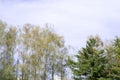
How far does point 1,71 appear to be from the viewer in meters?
51.8

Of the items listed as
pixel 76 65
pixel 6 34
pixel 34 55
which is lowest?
pixel 76 65

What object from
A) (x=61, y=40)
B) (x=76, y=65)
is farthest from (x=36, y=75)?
(x=76, y=65)

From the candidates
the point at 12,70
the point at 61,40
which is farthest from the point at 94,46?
the point at 12,70

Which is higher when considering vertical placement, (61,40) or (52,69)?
(61,40)

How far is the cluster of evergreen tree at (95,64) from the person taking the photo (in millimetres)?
41688

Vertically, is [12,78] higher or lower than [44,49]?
lower

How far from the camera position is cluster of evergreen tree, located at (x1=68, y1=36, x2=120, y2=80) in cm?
4169

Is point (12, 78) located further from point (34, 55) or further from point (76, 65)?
point (76, 65)

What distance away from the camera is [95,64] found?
1657 inches

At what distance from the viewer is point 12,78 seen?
52.8m

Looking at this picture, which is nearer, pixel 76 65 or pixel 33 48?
pixel 76 65

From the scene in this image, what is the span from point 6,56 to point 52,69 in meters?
6.92

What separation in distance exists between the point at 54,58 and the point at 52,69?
1638 millimetres

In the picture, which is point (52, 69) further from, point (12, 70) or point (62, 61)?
point (12, 70)
